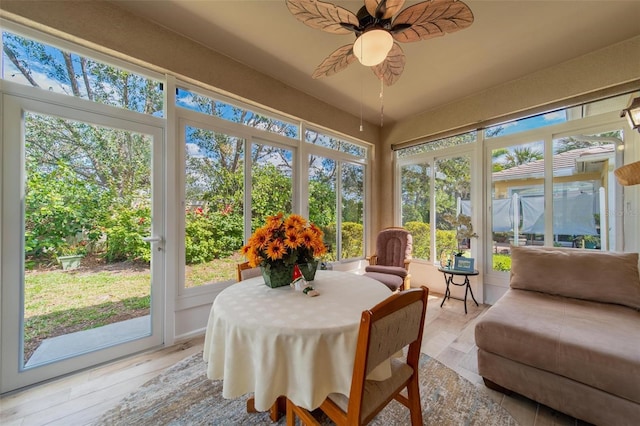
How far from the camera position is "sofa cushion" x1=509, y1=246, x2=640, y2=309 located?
6.03 ft

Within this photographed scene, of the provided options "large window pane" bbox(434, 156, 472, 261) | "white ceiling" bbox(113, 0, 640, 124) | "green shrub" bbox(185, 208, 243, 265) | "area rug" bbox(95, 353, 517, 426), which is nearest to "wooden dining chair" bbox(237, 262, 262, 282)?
"area rug" bbox(95, 353, 517, 426)

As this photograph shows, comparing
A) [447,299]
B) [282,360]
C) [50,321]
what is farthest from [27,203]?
[447,299]

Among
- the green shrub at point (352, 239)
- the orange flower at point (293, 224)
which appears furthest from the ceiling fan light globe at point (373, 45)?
the green shrub at point (352, 239)

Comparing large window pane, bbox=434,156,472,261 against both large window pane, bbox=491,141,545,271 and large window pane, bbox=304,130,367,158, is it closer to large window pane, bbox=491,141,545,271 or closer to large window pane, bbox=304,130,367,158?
large window pane, bbox=491,141,545,271

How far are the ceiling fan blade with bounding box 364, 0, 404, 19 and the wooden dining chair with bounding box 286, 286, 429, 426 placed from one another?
150 centimetres

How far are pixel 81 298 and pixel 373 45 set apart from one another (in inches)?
112

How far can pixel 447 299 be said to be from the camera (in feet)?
10.9

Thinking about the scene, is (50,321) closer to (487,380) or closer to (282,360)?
(282,360)

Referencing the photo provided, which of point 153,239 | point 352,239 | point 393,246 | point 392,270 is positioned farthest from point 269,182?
point 393,246

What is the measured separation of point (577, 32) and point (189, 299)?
4.38m

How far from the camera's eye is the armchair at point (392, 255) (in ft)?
9.93

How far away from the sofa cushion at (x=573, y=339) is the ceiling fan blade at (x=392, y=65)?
197cm

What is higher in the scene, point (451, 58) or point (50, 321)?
point (451, 58)

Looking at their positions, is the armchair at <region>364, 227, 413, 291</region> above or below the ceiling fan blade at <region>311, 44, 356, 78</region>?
below
